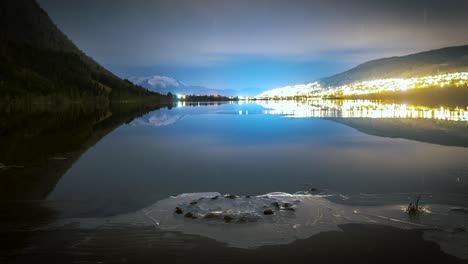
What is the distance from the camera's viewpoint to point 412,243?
9.71 meters

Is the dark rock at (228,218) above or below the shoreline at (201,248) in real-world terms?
above

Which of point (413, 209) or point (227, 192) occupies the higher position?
point (413, 209)

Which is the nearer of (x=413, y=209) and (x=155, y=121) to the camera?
(x=413, y=209)

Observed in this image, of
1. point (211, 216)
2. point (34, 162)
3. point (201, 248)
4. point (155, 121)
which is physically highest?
point (155, 121)

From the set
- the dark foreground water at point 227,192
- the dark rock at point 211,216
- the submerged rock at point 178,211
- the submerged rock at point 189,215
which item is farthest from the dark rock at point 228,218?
the submerged rock at point 178,211

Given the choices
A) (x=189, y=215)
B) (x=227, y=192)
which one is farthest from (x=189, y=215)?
(x=227, y=192)

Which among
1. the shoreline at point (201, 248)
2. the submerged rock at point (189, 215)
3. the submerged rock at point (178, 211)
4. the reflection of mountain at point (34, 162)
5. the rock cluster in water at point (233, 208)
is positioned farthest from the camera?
the reflection of mountain at point (34, 162)

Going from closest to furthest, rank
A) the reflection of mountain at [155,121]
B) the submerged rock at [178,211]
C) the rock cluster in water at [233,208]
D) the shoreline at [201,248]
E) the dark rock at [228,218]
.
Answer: the shoreline at [201,248] → the dark rock at [228,218] → the rock cluster in water at [233,208] → the submerged rock at [178,211] → the reflection of mountain at [155,121]

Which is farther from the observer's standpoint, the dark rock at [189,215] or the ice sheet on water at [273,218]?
the dark rock at [189,215]

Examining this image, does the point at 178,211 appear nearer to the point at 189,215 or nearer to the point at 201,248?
the point at 189,215

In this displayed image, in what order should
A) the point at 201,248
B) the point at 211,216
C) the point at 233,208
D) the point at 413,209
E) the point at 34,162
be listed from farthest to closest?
the point at 34,162 < the point at 233,208 < the point at 413,209 < the point at 211,216 < the point at 201,248

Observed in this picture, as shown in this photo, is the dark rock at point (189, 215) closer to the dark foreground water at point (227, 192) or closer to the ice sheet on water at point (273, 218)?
the ice sheet on water at point (273, 218)

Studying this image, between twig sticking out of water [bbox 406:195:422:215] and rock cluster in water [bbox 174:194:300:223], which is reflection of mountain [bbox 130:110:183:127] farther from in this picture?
twig sticking out of water [bbox 406:195:422:215]

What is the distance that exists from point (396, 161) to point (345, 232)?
14185 millimetres
